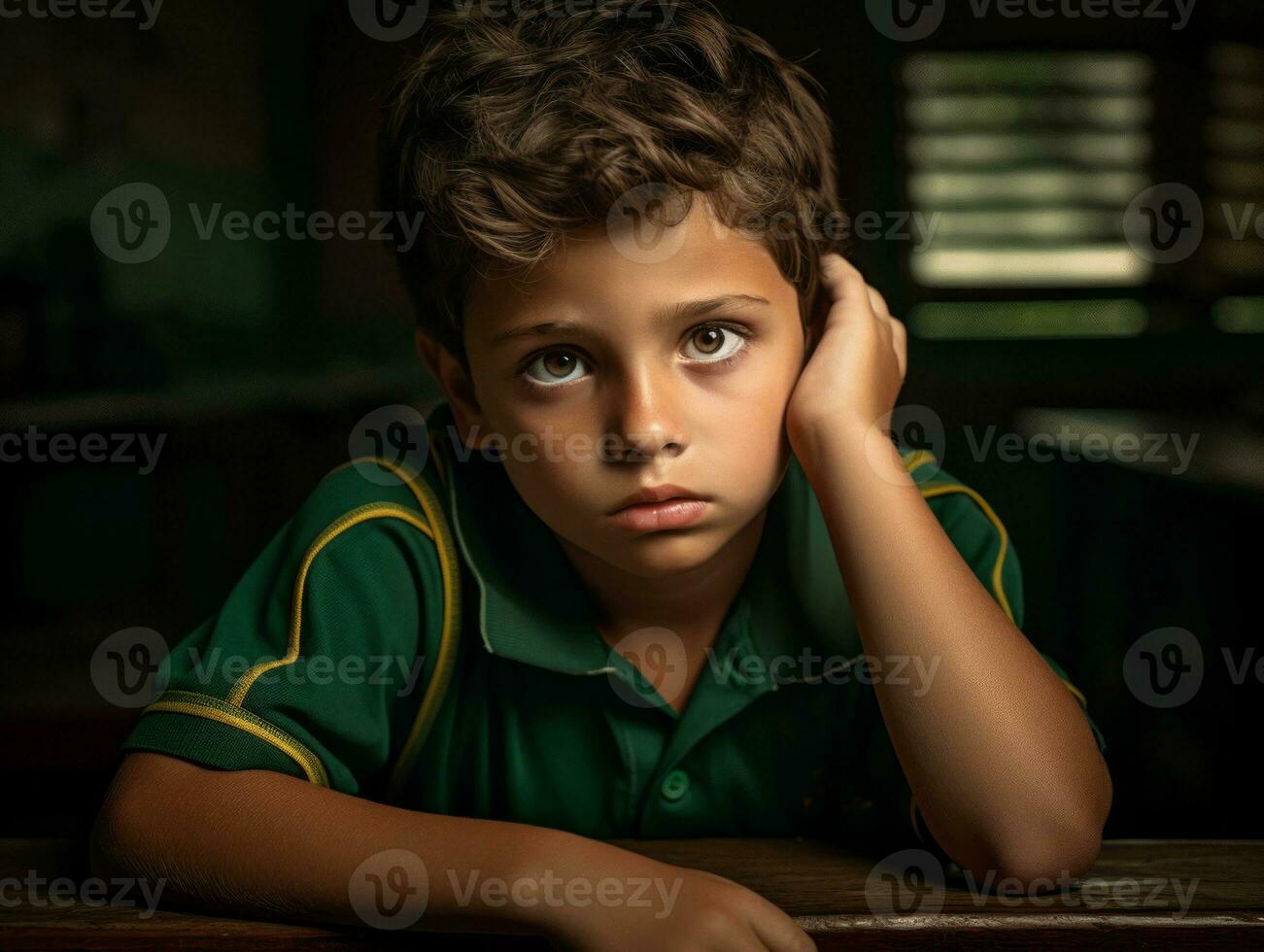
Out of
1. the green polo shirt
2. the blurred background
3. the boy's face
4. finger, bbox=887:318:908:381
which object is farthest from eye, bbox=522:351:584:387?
the blurred background

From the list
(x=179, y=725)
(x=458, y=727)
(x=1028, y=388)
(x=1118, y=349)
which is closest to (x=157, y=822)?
(x=179, y=725)

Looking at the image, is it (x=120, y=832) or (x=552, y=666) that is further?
(x=552, y=666)

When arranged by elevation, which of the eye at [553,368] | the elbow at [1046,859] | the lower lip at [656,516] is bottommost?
the elbow at [1046,859]

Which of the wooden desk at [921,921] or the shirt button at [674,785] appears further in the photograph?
the shirt button at [674,785]

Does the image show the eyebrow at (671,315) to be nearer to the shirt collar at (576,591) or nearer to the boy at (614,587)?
the boy at (614,587)

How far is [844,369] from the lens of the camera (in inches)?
25.8

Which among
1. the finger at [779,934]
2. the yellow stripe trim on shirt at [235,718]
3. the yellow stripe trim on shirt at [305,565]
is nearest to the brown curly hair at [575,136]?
the yellow stripe trim on shirt at [305,565]

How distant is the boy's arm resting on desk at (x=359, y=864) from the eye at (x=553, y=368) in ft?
0.76

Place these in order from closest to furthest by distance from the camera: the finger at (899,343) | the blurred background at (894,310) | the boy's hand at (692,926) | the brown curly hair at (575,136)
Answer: the boy's hand at (692,926)
the brown curly hair at (575,136)
the finger at (899,343)
the blurred background at (894,310)

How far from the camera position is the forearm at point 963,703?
565 millimetres

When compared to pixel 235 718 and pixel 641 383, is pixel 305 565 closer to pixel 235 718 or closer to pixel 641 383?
pixel 235 718

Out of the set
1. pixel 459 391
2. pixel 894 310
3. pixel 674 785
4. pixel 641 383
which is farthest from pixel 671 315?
pixel 894 310

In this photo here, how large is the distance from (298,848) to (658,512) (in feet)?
0.80

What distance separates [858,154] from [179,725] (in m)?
0.95
